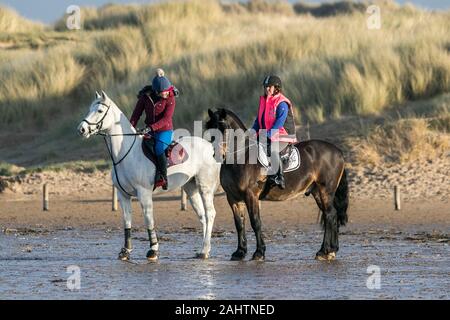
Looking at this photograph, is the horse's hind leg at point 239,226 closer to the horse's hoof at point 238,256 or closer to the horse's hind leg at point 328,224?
the horse's hoof at point 238,256

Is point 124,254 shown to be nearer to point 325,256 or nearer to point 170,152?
point 170,152

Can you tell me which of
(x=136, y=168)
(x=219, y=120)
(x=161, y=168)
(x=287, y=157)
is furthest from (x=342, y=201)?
(x=136, y=168)

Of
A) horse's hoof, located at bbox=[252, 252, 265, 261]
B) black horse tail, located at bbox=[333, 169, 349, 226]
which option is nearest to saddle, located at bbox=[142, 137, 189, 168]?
horse's hoof, located at bbox=[252, 252, 265, 261]

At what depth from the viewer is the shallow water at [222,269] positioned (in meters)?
13.5

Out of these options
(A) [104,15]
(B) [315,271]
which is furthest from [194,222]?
(A) [104,15]

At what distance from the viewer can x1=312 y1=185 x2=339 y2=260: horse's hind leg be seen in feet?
55.3

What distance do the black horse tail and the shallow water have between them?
0.50 metres

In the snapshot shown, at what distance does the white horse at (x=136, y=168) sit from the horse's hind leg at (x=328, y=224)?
1436 mm

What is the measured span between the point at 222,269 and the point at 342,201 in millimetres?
2655

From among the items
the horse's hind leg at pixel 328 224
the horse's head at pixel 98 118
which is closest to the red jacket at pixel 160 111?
the horse's head at pixel 98 118

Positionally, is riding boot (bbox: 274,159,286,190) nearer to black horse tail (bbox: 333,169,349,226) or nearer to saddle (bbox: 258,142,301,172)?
saddle (bbox: 258,142,301,172)
